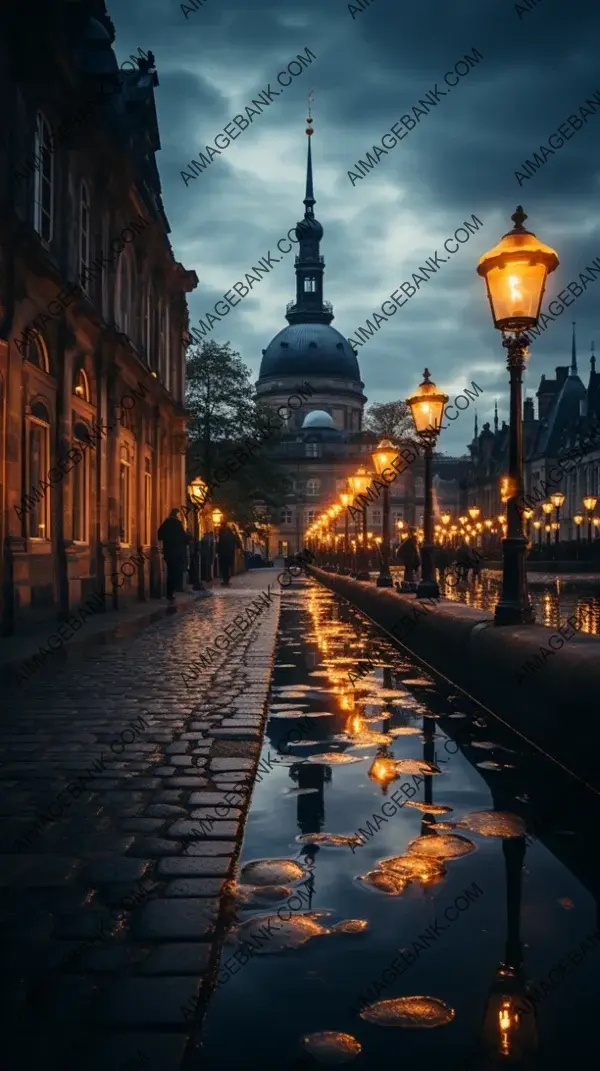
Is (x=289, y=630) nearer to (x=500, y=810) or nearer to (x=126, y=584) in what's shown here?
(x=126, y=584)

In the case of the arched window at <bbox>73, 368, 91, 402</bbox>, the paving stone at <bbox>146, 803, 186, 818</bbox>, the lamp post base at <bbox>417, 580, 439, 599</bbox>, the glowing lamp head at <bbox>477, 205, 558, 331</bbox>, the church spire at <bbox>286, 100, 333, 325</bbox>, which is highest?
the church spire at <bbox>286, 100, 333, 325</bbox>

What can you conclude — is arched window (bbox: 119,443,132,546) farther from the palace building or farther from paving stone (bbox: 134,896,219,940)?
the palace building

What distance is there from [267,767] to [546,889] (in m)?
2.29

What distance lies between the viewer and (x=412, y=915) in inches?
129

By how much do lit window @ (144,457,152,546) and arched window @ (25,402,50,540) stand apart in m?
A: 9.91

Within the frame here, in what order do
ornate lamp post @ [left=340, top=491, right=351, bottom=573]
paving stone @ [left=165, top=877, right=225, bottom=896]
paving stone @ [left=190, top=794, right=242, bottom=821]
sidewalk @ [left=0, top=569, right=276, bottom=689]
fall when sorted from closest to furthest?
paving stone @ [left=165, top=877, right=225, bottom=896] → paving stone @ [left=190, top=794, right=242, bottom=821] → sidewalk @ [left=0, top=569, right=276, bottom=689] → ornate lamp post @ [left=340, top=491, right=351, bottom=573]

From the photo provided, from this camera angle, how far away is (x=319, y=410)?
415 ft

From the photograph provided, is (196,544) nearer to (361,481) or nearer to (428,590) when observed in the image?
(361,481)

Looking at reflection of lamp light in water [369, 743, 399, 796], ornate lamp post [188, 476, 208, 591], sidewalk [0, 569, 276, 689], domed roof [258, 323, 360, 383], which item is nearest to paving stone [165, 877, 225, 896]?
reflection of lamp light in water [369, 743, 399, 796]

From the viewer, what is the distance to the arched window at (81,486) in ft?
60.1

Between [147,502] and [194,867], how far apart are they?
77.1 ft

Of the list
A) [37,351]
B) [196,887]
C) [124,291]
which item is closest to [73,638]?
[37,351]

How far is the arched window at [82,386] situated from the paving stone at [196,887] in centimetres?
1561

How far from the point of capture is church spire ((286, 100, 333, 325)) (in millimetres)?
139375
